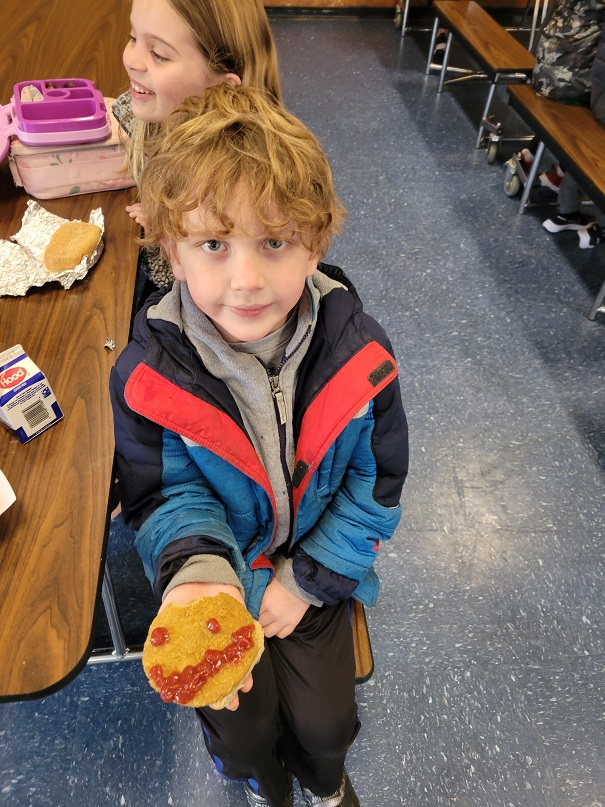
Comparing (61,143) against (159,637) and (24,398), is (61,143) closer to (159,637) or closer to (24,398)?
(24,398)

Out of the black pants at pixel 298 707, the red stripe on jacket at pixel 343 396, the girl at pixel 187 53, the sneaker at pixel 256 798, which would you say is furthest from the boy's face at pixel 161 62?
the sneaker at pixel 256 798

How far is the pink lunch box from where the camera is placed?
1386 mm

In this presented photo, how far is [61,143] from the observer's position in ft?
4.59

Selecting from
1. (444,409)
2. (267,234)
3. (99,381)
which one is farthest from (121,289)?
(444,409)

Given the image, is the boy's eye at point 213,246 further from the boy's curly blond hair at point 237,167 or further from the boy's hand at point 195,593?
the boy's hand at point 195,593

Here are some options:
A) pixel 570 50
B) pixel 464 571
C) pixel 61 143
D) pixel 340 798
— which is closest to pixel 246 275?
pixel 61 143

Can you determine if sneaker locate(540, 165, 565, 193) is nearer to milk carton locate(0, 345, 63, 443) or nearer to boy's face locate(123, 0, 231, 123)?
boy's face locate(123, 0, 231, 123)

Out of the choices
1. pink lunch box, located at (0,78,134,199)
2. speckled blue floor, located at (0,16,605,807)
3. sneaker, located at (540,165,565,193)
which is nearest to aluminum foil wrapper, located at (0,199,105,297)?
pink lunch box, located at (0,78,134,199)

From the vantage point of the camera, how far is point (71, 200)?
4.81ft

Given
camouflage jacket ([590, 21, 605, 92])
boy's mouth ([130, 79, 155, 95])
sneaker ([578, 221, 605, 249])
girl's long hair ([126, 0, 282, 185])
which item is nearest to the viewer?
girl's long hair ([126, 0, 282, 185])

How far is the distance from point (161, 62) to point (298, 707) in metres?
1.27

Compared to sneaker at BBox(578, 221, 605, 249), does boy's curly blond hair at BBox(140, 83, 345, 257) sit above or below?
above

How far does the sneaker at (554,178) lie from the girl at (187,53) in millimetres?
2096

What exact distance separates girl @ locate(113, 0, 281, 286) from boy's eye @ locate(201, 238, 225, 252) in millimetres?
494
